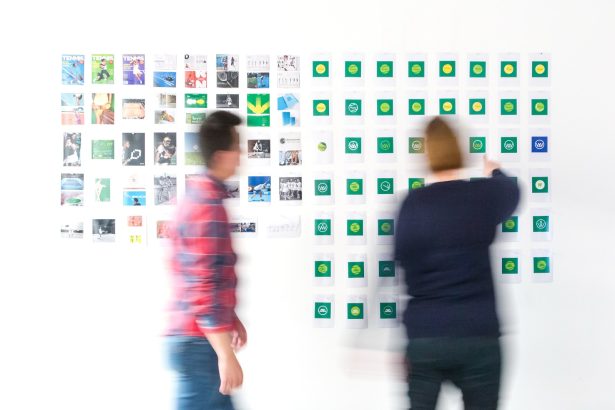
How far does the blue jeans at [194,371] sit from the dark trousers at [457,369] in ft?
1.76

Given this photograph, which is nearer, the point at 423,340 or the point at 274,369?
the point at 423,340

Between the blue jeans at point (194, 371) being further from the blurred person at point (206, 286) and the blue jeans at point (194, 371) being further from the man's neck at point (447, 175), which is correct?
the man's neck at point (447, 175)

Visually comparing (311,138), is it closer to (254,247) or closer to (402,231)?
(254,247)

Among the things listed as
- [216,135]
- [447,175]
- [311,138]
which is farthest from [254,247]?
[447,175]

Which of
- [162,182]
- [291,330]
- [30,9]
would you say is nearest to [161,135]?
[162,182]

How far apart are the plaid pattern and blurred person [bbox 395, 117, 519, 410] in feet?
1.57

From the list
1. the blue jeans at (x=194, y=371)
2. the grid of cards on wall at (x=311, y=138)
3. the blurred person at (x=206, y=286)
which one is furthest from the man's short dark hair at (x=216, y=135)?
the grid of cards on wall at (x=311, y=138)

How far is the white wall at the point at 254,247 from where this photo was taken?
2297mm

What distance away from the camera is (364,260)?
2.35m

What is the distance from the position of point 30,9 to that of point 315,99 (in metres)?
1.16

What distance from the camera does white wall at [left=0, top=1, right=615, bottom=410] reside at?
2.30 meters

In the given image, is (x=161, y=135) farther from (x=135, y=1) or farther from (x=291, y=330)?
(x=291, y=330)

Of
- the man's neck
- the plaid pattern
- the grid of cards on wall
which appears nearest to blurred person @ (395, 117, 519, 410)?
the man's neck

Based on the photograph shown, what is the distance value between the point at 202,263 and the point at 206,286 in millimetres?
59
